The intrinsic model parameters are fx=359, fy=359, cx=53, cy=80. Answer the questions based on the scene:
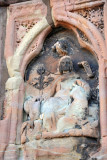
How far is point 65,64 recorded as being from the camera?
6172 millimetres

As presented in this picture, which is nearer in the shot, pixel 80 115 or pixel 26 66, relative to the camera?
pixel 80 115

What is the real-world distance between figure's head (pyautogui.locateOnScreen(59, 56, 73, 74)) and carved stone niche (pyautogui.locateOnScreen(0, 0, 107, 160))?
0.7 inches

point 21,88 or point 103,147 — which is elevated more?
point 21,88

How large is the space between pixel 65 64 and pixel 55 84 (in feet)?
1.28

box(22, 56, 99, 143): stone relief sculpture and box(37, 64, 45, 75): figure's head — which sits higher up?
box(37, 64, 45, 75): figure's head

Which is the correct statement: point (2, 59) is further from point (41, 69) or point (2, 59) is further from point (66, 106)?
point (66, 106)

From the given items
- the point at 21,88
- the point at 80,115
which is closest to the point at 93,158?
the point at 80,115

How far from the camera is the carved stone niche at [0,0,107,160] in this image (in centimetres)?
549

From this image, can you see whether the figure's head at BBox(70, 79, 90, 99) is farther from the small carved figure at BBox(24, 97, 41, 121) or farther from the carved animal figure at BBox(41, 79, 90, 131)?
the small carved figure at BBox(24, 97, 41, 121)

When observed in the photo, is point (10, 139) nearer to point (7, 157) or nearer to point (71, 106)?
point (7, 157)

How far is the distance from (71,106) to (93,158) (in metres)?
0.92

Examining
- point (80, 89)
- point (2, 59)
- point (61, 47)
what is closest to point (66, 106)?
point (80, 89)

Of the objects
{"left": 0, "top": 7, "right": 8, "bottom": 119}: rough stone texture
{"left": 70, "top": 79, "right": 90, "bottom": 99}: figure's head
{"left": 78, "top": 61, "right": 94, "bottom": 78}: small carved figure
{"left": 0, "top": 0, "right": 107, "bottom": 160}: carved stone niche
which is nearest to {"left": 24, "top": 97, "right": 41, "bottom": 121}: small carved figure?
{"left": 0, "top": 0, "right": 107, "bottom": 160}: carved stone niche

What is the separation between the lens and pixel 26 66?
6562 mm
